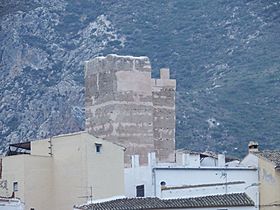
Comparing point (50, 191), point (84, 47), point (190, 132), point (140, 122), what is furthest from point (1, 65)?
point (50, 191)

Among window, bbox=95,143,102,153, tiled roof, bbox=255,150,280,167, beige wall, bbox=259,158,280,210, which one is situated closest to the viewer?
window, bbox=95,143,102,153

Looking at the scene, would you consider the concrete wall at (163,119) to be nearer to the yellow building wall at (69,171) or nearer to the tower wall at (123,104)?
the tower wall at (123,104)

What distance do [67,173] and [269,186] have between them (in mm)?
8605

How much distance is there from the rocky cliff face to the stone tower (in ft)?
98.2

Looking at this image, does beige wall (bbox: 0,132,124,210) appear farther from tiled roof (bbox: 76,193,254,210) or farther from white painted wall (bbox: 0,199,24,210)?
white painted wall (bbox: 0,199,24,210)

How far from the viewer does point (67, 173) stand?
55781 millimetres

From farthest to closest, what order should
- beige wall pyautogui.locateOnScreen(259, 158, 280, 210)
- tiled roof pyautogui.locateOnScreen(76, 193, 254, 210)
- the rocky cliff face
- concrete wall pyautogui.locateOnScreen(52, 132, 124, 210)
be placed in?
the rocky cliff face < beige wall pyautogui.locateOnScreen(259, 158, 280, 210) < concrete wall pyautogui.locateOnScreen(52, 132, 124, 210) < tiled roof pyautogui.locateOnScreen(76, 193, 254, 210)

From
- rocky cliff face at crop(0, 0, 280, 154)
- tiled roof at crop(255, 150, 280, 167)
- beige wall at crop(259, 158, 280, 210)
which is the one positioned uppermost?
rocky cliff face at crop(0, 0, 280, 154)

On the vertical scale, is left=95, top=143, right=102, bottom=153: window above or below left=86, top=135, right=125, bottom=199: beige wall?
above

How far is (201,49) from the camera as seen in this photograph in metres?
130

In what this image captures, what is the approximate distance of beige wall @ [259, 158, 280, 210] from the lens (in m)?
56.3

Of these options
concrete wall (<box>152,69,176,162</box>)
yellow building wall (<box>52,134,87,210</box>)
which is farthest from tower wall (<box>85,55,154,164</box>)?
yellow building wall (<box>52,134,87,210</box>)

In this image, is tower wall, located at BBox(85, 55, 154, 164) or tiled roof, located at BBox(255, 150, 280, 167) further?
tower wall, located at BBox(85, 55, 154, 164)

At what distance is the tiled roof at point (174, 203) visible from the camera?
53.0m
